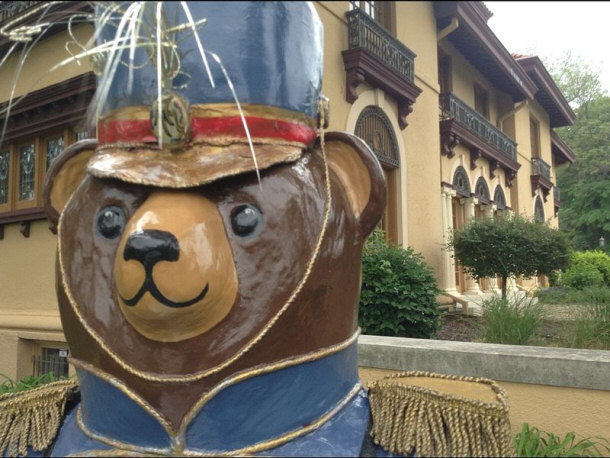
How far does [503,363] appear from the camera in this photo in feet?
10.9

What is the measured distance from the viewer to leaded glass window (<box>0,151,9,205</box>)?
23.8ft

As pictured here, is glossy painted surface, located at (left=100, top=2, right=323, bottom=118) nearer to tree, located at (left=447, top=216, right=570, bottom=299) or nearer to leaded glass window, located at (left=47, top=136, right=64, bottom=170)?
leaded glass window, located at (left=47, top=136, right=64, bottom=170)

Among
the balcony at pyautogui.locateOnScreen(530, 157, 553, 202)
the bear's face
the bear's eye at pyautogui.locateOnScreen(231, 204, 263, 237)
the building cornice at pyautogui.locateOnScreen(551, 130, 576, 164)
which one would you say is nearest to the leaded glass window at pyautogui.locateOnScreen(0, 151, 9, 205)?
the bear's face

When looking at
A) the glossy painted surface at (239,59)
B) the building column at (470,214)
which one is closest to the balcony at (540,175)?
the building column at (470,214)

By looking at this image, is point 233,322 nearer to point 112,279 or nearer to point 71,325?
point 112,279

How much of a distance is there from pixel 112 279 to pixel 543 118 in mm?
19806

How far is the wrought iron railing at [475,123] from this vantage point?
38.9 feet

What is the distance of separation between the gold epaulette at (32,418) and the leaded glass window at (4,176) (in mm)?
6163

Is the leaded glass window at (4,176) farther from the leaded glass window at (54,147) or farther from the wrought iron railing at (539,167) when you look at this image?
the wrought iron railing at (539,167)

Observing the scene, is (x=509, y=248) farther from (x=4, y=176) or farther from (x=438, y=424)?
(x=438, y=424)

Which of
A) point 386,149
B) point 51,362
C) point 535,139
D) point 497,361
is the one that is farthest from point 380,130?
point 535,139

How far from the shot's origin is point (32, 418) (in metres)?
1.73

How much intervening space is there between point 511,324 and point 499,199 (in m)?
11.8

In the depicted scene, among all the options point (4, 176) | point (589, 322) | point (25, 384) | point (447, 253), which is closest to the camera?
point (25, 384)
